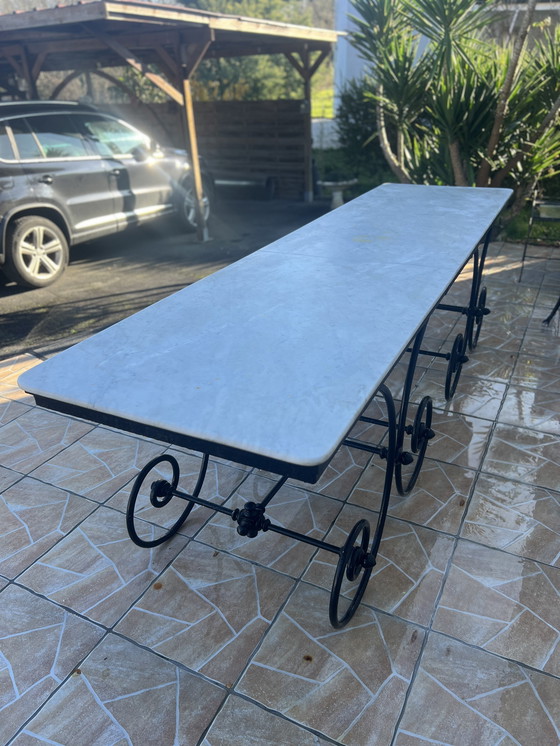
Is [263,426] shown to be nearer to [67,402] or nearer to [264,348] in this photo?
[264,348]

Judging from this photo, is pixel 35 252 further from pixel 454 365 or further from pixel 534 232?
pixel 534 232

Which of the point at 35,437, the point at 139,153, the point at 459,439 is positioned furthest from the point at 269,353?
the point at 139,153

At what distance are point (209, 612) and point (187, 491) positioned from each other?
2.75 feet

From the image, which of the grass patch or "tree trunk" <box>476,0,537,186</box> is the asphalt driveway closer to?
"tree trunk" <box>476,0,537,186</box>

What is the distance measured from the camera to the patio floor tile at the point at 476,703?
190 centimetres

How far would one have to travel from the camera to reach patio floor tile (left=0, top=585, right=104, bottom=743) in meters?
2.05

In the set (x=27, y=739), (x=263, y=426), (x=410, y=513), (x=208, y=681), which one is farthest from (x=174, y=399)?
(x=410, y=513)

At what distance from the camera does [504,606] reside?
2373 mm

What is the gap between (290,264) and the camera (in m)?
2.88

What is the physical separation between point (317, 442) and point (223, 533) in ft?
5.16

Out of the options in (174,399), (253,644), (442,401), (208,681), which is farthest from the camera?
(442,401)

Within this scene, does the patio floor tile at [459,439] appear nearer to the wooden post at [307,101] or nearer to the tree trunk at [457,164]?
the tree trunk at [457,164]

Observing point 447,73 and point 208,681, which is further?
point 447,73

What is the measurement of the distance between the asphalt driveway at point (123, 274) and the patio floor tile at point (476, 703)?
13.2 feet
